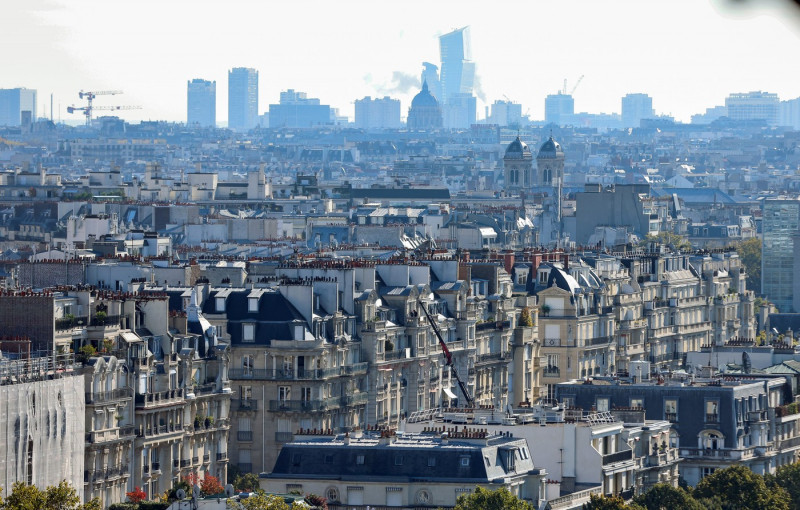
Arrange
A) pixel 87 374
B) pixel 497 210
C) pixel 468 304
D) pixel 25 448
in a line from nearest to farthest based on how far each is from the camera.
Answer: pixel 25 448
pixel 87 374
pixel 468 304
pixel 497 210

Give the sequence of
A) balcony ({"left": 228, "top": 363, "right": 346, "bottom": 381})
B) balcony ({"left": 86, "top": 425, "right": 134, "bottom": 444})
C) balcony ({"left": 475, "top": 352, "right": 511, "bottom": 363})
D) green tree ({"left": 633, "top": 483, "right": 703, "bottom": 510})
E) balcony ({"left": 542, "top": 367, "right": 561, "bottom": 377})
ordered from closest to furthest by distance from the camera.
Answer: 1. balcony ({"left": 86, "top": 425, "right": 134, "bottom": 444})
2. green tree ({"left": 633, "top": 483, "right": 703, "bottom": 510})
3. balcony ({"left": 228, "top": 363, "right": 346, "bottom": 381})
4. balcony ({"left": 475, "top": 352, "right": 511, "bottom": 363})
5. balcony ({"left": 542, "top": 367, "right": 561, "bottom": 377})

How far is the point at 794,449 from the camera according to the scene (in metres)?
79.1

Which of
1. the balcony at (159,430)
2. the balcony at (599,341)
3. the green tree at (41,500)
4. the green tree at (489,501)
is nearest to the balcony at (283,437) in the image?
the balcony at (159,430)

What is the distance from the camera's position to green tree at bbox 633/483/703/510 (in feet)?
208

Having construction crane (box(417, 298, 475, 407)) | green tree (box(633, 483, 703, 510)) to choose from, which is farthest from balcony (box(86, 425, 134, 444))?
construction crane (box(417, 298, 475, 407))

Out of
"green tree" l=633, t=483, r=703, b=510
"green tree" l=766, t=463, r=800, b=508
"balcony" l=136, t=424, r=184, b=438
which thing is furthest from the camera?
"green tree" l=766, t=463, r=800, b=508

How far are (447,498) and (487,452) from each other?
134 centimetres

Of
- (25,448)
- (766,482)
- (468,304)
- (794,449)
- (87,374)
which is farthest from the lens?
(468,304)

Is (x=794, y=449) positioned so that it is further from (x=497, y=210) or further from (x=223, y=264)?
(x=497, y=210)

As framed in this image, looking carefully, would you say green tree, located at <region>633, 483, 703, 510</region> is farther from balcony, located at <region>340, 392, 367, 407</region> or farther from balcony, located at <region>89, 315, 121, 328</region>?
balcony, located at <region>340, 392, 367, 407</region>

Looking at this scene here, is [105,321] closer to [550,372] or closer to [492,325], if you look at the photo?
[492,325]

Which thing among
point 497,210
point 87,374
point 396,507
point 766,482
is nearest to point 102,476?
point 87,374

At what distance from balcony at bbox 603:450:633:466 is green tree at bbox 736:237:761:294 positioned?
284ft

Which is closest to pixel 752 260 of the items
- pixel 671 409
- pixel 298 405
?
pixel 671 409
